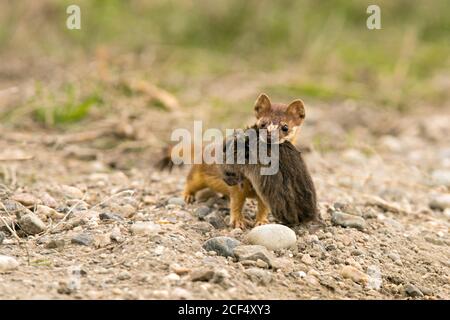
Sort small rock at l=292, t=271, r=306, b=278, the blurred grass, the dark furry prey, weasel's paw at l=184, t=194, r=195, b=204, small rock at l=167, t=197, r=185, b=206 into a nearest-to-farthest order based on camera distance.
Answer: small rock at l=292, t=271, r=306, b=278 < the dark furry prey < small rock at l=167, t=197, r=185, b=206 < weasel's paw at l=184, t=194, r=195, b=204 < the blurred grass

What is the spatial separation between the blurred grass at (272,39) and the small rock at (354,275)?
18.0ft

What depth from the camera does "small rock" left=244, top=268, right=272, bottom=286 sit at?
3.91m

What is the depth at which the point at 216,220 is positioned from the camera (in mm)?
4969

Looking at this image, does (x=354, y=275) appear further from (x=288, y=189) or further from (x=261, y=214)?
(x=261, y=214)

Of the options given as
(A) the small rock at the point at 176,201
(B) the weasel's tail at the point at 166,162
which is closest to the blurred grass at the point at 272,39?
(B) the weasel's tail at the point at 166,162

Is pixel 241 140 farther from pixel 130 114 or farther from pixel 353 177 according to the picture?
pixel 130 114

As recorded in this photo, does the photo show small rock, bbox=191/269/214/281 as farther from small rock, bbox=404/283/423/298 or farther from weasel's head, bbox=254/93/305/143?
weasel's head, bbox=254/93/305/143

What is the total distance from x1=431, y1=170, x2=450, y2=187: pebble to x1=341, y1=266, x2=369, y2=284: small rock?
2.80m

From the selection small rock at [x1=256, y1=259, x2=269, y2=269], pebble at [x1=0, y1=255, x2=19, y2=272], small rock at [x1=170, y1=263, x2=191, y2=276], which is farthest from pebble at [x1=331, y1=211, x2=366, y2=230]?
pebble at [x1=0, y1=255, x2=19, y2=272]

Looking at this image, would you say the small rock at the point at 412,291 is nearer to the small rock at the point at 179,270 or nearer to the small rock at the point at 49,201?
the small rock at the point at 179,270

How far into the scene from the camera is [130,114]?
7.82 metres

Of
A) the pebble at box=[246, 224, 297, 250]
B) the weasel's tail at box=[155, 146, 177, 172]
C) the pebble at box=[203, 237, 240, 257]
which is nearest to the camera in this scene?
the pebble at box=[203, 237, 240, 257]

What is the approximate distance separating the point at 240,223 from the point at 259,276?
98 centimetres
